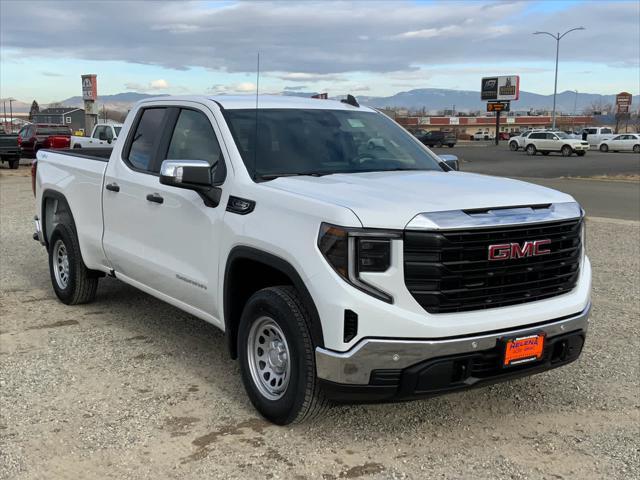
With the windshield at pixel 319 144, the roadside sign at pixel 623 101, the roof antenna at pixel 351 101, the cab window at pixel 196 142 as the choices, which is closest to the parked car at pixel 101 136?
the roof antenna at pixel 351 101

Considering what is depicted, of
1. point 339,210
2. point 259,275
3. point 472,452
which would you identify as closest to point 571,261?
point 472,452

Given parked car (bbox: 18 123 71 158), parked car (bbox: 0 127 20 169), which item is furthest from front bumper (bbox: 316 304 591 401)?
parked car (bbox: 0 127 20 169)

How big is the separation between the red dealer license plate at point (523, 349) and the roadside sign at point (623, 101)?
10629 centimetres

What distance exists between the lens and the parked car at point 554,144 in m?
47.2

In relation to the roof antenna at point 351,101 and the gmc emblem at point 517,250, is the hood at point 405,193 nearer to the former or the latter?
the gmc emblem at point 517,250

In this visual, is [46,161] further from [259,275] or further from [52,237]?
[259,275]

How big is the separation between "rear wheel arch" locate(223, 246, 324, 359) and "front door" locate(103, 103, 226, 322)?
0.51 ft

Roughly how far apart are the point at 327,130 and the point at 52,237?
3.36 meters

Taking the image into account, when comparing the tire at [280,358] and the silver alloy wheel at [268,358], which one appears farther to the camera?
the silver alloy wheel at [268,358]

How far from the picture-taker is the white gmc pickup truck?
10.9 ft

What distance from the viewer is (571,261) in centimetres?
391

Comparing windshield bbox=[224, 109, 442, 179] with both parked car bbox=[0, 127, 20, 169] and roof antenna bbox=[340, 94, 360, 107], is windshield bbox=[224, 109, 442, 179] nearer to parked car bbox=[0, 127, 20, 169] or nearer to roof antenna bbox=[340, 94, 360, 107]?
roof antenna bbox=[340, 94, 360, 107]

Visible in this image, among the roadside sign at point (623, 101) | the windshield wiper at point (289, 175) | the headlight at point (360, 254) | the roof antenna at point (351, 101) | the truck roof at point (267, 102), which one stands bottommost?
the headlight at point (360, 254)

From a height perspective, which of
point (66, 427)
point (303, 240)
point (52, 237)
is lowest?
point (66, 427)
